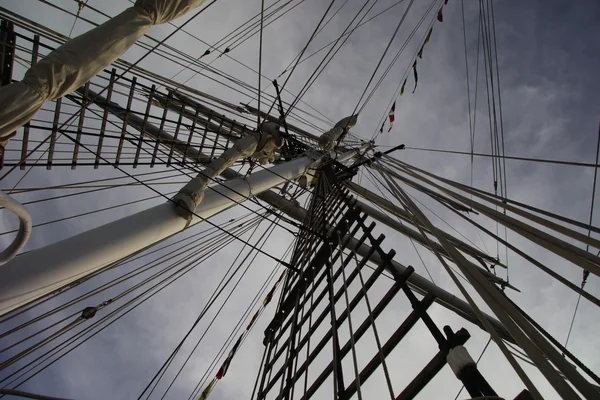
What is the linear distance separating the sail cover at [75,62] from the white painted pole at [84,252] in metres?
0.71

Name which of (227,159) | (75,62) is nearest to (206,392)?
(227,159)

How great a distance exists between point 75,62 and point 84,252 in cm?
110

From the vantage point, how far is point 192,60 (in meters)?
5.80

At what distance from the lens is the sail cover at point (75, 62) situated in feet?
5.08

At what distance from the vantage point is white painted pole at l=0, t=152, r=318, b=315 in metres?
1.73

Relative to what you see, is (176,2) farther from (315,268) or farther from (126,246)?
(315,268)

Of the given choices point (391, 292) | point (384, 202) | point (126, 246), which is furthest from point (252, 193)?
point (384, 202)

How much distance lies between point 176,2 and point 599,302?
2.76 metres

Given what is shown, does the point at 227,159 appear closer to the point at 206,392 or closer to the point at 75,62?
the point at 75,62

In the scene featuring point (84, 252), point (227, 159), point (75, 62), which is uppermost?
point (227, 159)

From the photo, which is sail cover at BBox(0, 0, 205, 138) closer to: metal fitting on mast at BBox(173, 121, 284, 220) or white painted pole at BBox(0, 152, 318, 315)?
white painted pole at BBox(0, 152, 318, 315)

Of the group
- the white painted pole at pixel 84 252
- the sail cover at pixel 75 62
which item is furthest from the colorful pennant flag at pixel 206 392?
the sail cover at pixel 75 62

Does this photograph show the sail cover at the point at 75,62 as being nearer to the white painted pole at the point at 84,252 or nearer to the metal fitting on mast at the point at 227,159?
the white painted pole at the point at 84,252

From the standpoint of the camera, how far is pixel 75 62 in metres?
1.72
